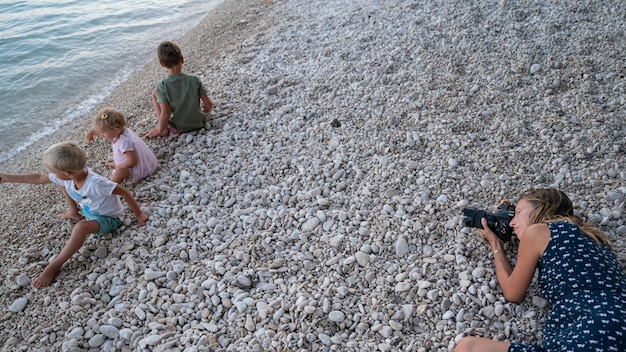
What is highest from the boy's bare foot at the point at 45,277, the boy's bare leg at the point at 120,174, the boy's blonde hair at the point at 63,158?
the boy's blonde hair at the point at 63,158

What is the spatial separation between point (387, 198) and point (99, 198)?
7.38ft

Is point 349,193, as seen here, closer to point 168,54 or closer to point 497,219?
point 497,219

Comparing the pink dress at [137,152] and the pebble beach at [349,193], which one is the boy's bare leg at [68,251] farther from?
the pink dress at [137,152]

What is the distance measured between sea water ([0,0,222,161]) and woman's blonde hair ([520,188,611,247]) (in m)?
6.56

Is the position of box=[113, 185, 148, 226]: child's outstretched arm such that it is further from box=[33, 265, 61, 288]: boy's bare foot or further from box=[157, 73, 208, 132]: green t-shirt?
box=[157, 73, 208, 132]: green t-shirt

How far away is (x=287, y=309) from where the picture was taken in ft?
9.28

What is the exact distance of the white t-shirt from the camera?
353cm

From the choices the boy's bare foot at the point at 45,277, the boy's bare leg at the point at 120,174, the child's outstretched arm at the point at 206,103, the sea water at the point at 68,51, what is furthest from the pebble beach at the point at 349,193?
the sea water at the point at 68,51

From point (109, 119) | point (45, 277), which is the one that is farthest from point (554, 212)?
point (109, 119)

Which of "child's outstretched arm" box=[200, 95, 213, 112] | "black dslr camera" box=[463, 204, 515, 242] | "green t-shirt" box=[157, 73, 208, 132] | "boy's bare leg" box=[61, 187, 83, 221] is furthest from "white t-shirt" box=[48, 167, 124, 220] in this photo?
"black dslr camera" box=[463, 204, 515, 242]

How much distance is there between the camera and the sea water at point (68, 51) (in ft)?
23.5

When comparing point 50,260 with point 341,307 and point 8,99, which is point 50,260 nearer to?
point 341,307

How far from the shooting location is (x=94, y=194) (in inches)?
139

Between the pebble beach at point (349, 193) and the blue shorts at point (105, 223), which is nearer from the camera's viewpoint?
the pebble beach at point (349, 193)
